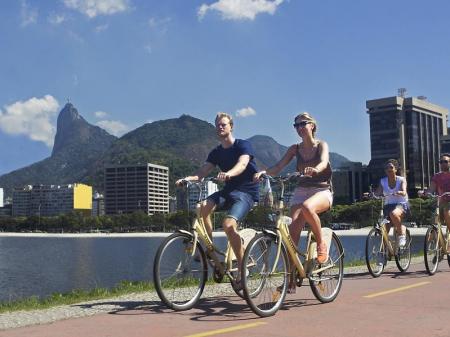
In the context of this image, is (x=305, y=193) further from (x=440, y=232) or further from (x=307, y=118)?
(x=440, y=232)

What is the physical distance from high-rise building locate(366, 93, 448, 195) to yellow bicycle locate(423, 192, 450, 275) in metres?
172

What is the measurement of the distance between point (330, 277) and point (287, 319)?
1579 mm

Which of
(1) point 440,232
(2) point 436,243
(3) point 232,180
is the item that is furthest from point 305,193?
(1) point 440,232

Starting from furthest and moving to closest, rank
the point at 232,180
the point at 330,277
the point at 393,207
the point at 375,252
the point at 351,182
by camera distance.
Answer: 1. the point at 351,182
2. the point at 393,207
3. the point at 375,252
4. the point at 330,277
5. the point at 232,180

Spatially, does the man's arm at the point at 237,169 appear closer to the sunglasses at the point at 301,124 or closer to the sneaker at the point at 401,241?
the sunglasses at the point at 301,124

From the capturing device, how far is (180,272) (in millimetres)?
6852

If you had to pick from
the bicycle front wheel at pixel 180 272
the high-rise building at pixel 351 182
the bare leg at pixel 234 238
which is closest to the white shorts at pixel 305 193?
the bare leg at pixel 234 238

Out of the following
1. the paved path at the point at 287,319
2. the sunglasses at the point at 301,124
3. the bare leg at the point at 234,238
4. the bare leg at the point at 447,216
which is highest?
the sunglasses at the point at 301,124

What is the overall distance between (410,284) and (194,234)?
164 inches

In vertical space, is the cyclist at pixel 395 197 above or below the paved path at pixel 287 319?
above

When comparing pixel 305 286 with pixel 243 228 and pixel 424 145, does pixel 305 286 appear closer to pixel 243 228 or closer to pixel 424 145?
pixel 243 228

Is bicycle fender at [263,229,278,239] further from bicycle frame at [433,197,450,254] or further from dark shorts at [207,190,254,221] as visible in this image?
bicycle frame at [433,197,450,254]

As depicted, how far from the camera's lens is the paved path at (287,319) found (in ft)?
18.5

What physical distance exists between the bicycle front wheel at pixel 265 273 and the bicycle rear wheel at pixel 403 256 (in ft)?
15.9
